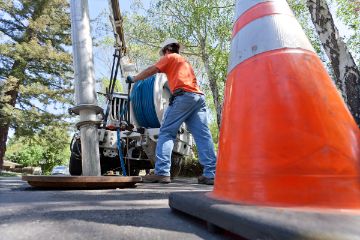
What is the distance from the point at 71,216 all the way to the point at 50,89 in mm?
→ 22279

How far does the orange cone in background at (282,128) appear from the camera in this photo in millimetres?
1383

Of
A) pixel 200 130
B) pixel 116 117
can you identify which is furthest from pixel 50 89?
pixel 200 130

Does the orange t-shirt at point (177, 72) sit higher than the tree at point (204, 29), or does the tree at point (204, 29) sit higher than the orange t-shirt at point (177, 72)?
the tree at point (204, 29)

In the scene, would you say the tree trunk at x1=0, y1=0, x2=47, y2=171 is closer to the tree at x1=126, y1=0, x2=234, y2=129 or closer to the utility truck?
the tree at x1=126, y1=0, x2=234, y2=129

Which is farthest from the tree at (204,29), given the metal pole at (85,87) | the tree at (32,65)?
the metal pole at (85,87)

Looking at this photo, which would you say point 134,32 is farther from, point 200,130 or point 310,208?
point 310,208

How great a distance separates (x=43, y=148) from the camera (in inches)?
1320

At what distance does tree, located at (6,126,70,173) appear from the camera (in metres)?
21.6

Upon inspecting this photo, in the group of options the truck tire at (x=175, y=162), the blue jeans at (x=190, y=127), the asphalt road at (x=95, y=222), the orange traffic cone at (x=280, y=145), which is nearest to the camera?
the orange traffic cone at (x=280, y=145)

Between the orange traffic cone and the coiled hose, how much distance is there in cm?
409

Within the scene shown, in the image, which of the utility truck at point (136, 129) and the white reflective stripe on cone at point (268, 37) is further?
the utility truck at point (136, 129)

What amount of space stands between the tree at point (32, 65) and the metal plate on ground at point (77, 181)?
1773cm

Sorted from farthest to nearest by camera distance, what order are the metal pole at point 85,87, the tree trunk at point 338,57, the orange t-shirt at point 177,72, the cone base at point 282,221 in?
the tree trunk at point 338,57 < the orange t-shirt at point 177,72 < the metal pole at point 85,87 < the cone base at point 282,221

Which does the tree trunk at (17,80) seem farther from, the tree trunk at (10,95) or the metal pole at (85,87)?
the metal pole at (85,87)
